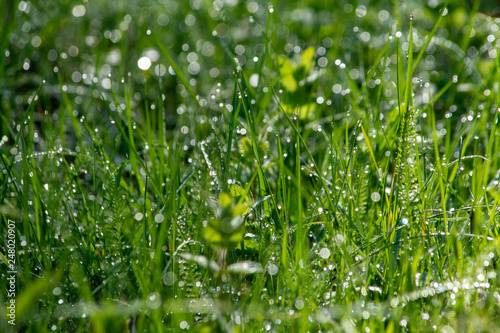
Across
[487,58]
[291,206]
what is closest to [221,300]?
[291,206]

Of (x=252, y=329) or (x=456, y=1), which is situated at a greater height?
(x=456, y=1)

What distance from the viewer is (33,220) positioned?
1258 millimetres

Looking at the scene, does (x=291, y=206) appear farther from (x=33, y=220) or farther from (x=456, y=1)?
(x=456, y=1)

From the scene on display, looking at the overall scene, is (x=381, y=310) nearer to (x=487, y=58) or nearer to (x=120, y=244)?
(x=120, y=244)

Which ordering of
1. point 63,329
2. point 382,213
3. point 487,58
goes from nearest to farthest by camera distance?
1. point 63,329
2. point 382,213
3. point 487,58

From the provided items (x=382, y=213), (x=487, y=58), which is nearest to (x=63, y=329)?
(x=382, y=213)

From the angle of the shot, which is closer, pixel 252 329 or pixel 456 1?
pixel 252 329

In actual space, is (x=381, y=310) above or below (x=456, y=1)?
below

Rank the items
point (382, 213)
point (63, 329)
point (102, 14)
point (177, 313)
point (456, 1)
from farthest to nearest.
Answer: point (102, 14)
point (456, 1)
point (382, 213)
point (63, 329)
point (177, 313)

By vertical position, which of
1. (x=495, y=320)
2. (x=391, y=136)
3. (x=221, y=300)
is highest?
(x=391, y=136)

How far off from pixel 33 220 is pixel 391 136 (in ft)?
3.27

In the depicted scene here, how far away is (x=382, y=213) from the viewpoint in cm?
115

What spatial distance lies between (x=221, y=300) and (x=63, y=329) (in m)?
0.36

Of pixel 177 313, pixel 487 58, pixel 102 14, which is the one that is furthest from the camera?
pixel 102 14
